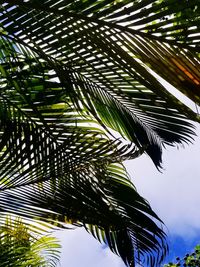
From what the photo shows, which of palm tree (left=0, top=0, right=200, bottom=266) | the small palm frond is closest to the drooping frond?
palm tree (left=0, top=0, right=200, bottom=266)

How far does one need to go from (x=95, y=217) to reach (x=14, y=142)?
60 cm

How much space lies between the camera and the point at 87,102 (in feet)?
6.82

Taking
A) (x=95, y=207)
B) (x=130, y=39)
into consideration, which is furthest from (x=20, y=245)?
(x=130, y=39)

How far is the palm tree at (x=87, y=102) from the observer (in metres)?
1.36

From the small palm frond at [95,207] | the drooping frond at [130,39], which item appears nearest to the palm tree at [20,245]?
the small palm frond at [95,207]

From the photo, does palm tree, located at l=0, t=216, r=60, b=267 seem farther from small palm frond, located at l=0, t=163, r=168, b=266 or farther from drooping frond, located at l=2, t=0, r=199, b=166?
drooping frond, located at l=2, t=0, r=199, b=166

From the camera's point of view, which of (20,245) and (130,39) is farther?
(20,245)

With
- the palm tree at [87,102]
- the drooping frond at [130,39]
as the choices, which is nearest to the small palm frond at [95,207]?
the palm tree at [87,102]

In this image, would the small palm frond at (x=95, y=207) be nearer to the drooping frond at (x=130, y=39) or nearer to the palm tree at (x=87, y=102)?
the palm tree at (x=87, y=102)

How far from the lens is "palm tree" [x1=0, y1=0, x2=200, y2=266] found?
1363mm

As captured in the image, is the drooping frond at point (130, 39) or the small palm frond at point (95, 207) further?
the small palm frond at point (95, 207)

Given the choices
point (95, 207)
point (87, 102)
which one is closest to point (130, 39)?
point (87, 102)

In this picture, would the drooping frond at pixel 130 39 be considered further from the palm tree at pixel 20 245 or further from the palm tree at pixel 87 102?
the palm tree at pixel 20 245

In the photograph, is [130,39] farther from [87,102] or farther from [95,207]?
[95,207]
